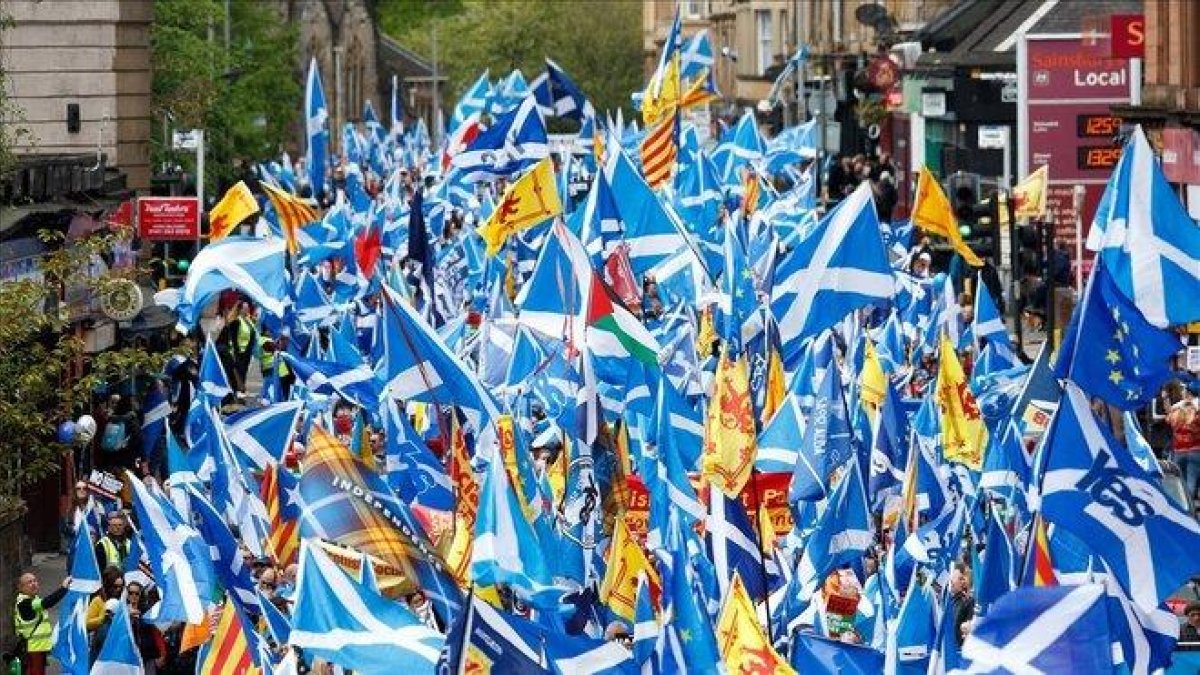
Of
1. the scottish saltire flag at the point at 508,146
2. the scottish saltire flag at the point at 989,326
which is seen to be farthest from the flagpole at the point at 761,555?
the scottish saltire flag at the point at 508,146

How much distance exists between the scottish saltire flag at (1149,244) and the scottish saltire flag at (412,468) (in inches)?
230

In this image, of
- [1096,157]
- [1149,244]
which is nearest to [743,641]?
[1149,244]

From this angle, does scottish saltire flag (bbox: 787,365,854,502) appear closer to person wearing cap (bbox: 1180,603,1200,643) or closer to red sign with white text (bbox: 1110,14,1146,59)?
person wearing cap (bbox: 1180,603,1200,643)

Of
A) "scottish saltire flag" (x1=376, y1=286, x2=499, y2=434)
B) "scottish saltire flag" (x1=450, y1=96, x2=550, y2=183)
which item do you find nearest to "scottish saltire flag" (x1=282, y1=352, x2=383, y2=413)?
"scottish saltire flag" (x1=376, y1=286, x2=499, y2=434)

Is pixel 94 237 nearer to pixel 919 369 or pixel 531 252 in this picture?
pixel 919 369

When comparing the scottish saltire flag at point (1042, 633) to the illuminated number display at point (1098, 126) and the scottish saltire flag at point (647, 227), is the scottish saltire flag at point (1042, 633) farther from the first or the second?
the illuminated number display at point (1098, 126)

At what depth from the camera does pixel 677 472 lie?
2430 cm

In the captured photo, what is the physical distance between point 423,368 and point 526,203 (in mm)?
11131

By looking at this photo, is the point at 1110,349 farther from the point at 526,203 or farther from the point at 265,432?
the point at 526,203

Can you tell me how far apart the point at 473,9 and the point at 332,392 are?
101585mm

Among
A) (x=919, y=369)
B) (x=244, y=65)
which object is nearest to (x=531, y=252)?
(x=919, y=369)

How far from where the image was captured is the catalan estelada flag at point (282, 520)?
26125mm

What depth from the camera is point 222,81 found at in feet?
229

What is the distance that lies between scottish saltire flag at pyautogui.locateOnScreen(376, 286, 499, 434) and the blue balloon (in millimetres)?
8878
